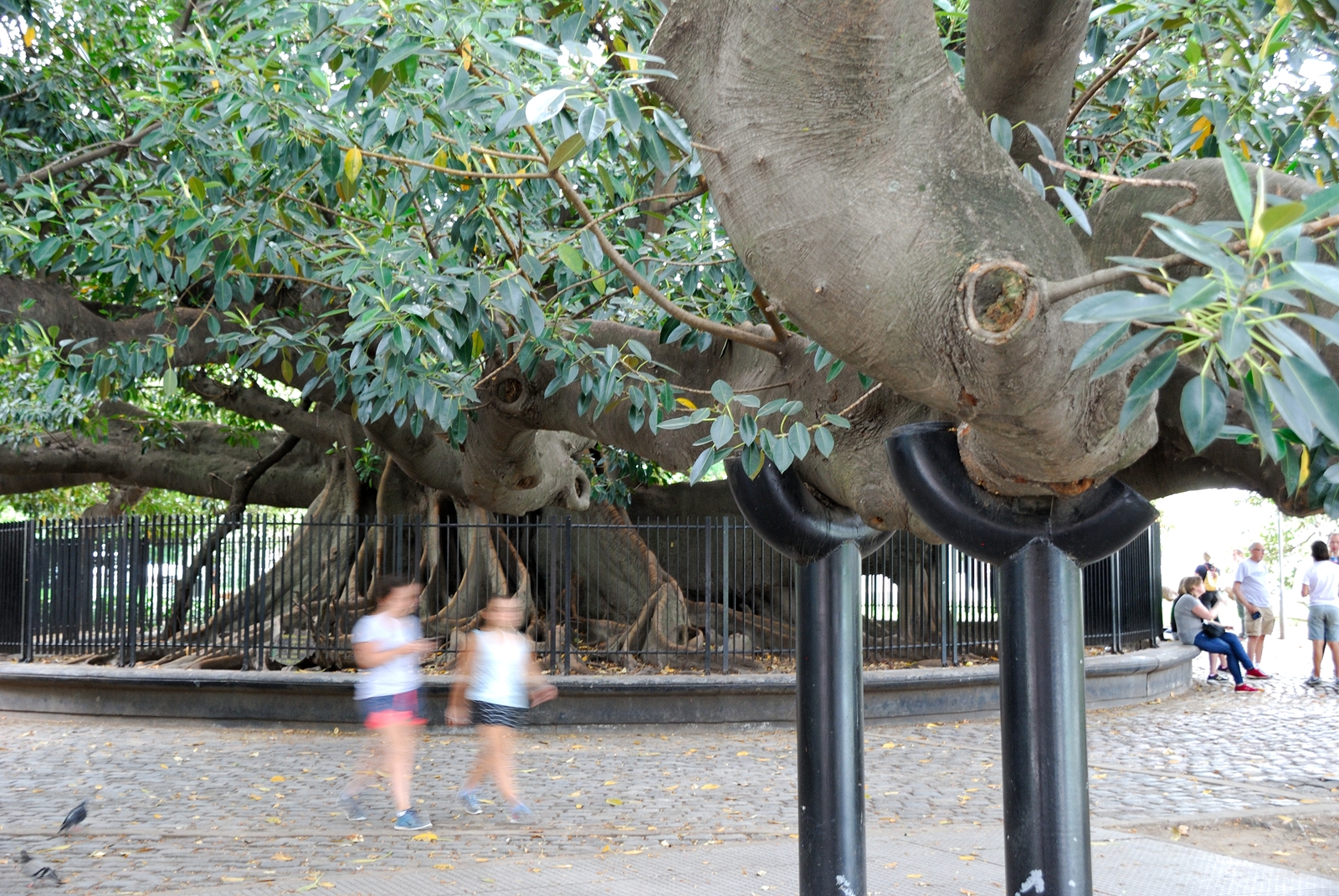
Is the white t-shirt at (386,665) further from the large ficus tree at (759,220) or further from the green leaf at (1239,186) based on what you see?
the green leaf at (1239,186)

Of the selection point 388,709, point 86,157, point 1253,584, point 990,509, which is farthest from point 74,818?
point 1253,584

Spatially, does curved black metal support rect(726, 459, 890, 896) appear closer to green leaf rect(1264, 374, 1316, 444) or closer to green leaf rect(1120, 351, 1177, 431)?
green leaf rect(1120, 351, 1177, 431)

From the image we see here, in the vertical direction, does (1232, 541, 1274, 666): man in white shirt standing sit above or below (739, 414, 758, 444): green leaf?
below

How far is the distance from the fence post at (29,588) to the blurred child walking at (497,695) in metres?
8.25

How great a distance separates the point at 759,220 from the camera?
261 centimetres

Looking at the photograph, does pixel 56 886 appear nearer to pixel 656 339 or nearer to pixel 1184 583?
pixel 656 339

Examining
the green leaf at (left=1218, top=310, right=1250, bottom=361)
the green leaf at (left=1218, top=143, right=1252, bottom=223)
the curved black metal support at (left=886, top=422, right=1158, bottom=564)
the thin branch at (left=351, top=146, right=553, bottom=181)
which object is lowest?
the curved black metal support at (left=886, top=422, right=1158, bottom=564)

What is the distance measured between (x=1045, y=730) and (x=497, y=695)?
4.30 metres

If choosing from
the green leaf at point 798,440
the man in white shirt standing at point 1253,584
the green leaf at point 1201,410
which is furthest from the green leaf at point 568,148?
the man in white shirt standing at point 1253,584

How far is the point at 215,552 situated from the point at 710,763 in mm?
7109

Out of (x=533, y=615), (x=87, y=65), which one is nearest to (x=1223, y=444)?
(x=87, y=65)

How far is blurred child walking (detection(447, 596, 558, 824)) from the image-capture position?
23.1ft

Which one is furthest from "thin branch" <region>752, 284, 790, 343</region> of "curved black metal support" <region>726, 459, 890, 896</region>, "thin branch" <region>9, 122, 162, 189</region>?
"thin branch" <region>9, 122, 162, 189</region>

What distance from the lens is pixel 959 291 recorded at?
2424mm
